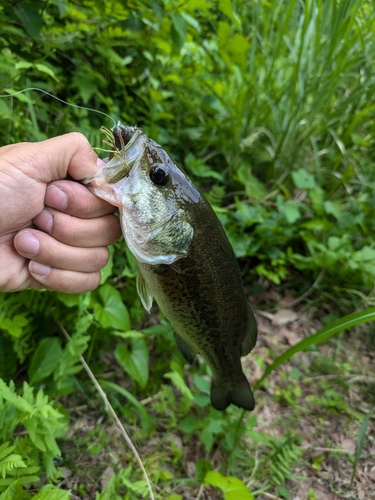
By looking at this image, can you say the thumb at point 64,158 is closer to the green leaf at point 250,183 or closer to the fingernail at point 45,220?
the fingernail at point 45,220

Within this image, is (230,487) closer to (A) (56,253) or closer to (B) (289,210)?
(A) (56,253)

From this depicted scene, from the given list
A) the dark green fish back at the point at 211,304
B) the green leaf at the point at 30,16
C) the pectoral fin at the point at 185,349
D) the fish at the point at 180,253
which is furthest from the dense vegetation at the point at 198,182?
the fish at the point at 180,253

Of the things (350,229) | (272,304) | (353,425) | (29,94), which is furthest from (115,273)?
(350,229)

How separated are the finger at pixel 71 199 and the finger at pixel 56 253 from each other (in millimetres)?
134

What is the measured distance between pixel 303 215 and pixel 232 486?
2342 millimetres

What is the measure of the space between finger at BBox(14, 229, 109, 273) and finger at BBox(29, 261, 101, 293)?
21 mm

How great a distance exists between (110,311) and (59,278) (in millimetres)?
459

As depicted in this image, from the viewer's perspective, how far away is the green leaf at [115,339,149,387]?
1.87 metres

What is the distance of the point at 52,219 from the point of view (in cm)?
135

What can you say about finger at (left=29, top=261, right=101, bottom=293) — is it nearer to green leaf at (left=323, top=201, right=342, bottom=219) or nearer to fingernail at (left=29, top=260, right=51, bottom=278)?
fingernail at (left=29, top=260, right=51, bottom=278)

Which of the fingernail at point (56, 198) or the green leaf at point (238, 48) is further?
the green leaf at point (238, 48)

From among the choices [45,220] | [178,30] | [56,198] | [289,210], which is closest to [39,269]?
[45,220]

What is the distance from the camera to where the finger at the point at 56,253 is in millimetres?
1311

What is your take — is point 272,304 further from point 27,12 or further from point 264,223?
point 27,12
